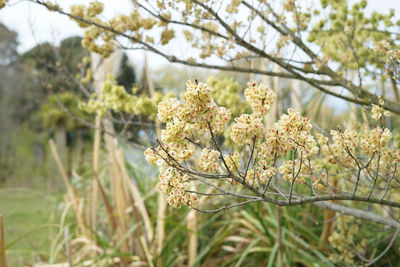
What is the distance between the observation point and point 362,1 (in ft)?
5.31

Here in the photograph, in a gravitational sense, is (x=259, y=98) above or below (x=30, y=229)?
above

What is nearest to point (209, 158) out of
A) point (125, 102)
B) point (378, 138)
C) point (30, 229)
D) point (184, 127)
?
point (184, 127)

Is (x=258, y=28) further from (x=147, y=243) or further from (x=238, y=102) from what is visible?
(x=147, y=243)

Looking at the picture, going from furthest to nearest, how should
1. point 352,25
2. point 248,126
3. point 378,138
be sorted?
point 352,25 → point 378,138 → point 248,126

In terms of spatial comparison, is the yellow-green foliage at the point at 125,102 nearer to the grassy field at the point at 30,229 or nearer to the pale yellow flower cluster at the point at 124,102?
the pale yellow flower cluster at the point at 124,102

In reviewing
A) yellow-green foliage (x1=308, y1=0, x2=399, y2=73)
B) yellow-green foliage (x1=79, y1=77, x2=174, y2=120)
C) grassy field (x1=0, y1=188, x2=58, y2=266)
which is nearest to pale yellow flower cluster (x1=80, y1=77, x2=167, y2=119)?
yellow-green foliage (x1=79, y1=77, x2=174, y2=120)

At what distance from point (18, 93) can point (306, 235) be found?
27.9 ft

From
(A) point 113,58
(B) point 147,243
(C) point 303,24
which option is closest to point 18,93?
(A) point 113,58

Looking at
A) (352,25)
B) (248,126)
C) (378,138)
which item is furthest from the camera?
(352,25)

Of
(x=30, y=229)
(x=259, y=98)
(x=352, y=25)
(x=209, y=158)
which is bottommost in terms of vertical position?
(x=30, y=229)

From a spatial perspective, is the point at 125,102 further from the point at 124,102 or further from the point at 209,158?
the point at 209,158

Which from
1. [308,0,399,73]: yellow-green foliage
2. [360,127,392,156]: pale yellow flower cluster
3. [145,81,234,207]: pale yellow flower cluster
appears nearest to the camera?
[145,81,234,207]: pale yellow flower cluster

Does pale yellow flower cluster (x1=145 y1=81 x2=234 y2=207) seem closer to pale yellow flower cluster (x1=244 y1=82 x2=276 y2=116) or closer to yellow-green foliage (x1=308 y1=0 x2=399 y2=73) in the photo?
pale yellow flower cluster (x1=244 y1=82 x2=276 y2=116)

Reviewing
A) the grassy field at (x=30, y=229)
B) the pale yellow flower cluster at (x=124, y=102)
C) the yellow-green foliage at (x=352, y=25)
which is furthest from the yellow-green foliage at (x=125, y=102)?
the grassy field at (x=30, y=229)
